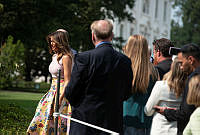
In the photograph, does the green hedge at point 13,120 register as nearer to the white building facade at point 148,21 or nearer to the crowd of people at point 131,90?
the crowd of people at point 131,90

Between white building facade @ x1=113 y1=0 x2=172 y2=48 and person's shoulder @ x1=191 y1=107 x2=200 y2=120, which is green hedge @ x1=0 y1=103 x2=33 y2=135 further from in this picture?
white building facade @ x1=113 y1=0 x2=172 y2=48

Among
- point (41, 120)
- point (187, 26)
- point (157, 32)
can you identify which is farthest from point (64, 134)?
point (187, 26)

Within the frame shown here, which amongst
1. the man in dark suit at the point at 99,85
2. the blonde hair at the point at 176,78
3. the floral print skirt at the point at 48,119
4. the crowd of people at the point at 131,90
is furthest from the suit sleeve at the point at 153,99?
the floral print skirt at the point at 48,119

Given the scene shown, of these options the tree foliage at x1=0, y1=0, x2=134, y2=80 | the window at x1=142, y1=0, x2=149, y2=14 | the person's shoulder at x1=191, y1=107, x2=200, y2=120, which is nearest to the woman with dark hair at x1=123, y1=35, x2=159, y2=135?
the person's shoulder at x1=191, y1=107, x2=200, y2=120

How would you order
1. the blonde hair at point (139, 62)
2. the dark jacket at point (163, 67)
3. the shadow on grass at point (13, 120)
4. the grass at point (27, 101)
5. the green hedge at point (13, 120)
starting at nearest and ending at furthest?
the blonde hair at point (139, 62), the dark jacket at point (163, 67), the grass at point (27, 101), the green hedge at point (13, 120), the shadow on grass at point (13, 120)

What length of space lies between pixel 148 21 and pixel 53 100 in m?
46.4

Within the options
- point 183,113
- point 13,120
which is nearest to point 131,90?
point 183,113

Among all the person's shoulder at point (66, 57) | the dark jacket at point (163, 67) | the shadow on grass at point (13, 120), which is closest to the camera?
the dark jacket at point (163, 67)

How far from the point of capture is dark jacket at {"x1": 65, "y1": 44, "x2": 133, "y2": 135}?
13.4 feet

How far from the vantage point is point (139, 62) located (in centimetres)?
446

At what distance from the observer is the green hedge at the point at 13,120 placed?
790cm

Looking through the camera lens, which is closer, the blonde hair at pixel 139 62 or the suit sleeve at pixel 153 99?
the suit sleeve at pixel 153 99

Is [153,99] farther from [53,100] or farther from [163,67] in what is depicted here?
[53,100]

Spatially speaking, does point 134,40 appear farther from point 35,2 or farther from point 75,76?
point 35,2
